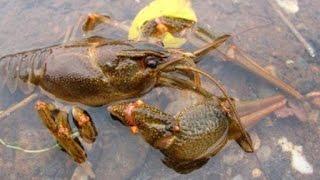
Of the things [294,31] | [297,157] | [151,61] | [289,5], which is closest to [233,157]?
[297,157]

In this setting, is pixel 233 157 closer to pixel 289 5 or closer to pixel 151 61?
pixel 151 61

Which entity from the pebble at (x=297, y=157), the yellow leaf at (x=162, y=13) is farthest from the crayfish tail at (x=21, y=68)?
the pebble at (x=297, y=157)

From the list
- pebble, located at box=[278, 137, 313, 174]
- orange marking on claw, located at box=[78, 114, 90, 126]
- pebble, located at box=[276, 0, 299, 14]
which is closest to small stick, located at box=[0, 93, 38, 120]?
orange marking on claw, located at box=[78, 114, 90, 126]

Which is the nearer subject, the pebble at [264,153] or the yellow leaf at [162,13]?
the pebble at [264,153]

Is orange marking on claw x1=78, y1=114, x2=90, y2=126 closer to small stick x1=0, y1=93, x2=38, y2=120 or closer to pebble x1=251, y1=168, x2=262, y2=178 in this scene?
small stick x1=0, y1=93, x2=38, y2=120

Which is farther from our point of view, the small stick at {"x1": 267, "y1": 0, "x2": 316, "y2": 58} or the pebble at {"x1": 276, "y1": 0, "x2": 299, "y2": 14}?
the pebble at {"x1": 276, "y1": 0, "x2": 299, "y2": 14}

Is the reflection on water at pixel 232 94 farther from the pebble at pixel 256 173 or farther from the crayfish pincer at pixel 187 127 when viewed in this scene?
the crayfish pincer at pixel 187 127

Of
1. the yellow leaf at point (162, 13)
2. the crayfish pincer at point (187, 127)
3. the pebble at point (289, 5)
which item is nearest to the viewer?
the crayfish pincer at point (187, 127)

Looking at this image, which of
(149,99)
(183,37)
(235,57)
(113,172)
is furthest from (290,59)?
(113,172)

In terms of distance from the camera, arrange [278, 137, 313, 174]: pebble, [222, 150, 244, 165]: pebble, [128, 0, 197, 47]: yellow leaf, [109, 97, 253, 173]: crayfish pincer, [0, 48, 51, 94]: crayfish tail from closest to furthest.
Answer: [109, 97, 253, 173]: crayfish pincer → [278, 137, 313, 174]: pebble → [222, 150, 244, 165]: pebble → [0, 48, 51, 94]: crayfish tail → [128, 0, 197, 47]: yellow leaf
